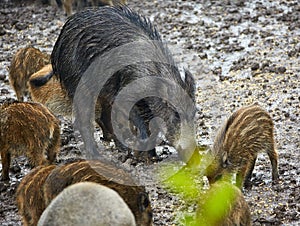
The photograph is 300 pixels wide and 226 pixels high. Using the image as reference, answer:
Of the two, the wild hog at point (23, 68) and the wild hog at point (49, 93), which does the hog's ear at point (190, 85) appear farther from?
the wild hog at point (23, 68)

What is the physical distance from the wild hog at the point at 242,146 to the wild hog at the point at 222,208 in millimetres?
837

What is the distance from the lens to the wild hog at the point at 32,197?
516cm

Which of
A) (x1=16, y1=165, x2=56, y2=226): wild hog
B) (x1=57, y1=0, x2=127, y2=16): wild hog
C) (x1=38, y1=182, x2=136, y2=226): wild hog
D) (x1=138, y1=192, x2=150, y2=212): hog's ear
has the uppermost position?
(x1=38, y1=182, x2=136, y2=226): wild hog

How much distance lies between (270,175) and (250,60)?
2.38 meters

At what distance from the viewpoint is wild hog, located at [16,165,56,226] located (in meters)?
5.16

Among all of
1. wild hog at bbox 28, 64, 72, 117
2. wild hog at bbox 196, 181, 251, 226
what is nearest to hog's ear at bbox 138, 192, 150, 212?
wild hog at bbox 196, 181, 251, 226

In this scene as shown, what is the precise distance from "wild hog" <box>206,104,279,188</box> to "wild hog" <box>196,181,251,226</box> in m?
0.84

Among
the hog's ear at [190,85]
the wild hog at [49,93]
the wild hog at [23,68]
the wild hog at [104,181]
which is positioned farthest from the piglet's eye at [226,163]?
the wild hog at [23,68]

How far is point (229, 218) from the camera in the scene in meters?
5.01

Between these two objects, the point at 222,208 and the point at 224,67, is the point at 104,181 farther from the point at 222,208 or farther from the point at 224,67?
the point at 224,67

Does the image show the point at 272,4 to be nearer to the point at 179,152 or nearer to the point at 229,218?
the point at 179,152

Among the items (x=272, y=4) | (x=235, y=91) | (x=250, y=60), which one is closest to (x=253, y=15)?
(x=272, y=4)

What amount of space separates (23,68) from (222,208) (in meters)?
3.45

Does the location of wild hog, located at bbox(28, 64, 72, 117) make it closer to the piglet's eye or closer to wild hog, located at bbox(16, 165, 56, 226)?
the piglet's eye
